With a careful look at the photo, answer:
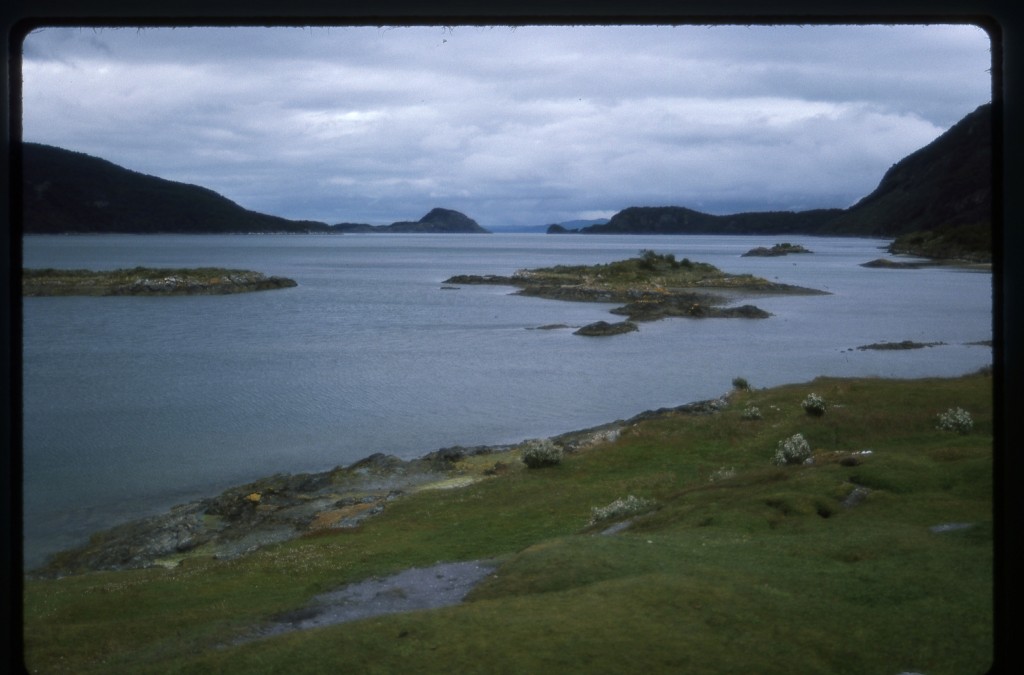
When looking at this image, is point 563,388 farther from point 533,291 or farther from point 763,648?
point 533,291

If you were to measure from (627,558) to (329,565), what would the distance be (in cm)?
466

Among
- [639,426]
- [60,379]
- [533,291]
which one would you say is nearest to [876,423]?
[639,426]

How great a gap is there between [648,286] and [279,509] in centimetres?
3990

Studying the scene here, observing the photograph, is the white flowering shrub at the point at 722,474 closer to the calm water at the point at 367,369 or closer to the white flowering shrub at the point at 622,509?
the white flowering shrub at the point at 622,509

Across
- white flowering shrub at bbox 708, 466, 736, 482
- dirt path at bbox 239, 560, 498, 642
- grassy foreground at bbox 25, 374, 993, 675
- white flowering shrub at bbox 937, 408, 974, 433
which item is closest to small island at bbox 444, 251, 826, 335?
white flowering shrub at bbox 708, 466, 736, 482

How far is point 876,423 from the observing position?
1485cm

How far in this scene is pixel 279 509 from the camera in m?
17.4

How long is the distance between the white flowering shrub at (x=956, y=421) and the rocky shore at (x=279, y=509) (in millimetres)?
7469

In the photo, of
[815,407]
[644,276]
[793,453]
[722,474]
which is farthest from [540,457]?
[644,276]

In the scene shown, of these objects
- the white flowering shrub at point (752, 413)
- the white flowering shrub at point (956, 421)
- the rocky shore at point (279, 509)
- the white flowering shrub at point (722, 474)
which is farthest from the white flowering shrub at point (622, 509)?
the white flowering shrub at point (752, 413)

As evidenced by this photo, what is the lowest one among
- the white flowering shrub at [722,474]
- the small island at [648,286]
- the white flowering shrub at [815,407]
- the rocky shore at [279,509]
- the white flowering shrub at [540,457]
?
the rocky shore at [279,509]

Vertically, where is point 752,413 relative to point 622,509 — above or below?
above

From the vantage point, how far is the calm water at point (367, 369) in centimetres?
1995

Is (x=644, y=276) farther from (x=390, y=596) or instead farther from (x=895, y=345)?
(x=390, y=596)
